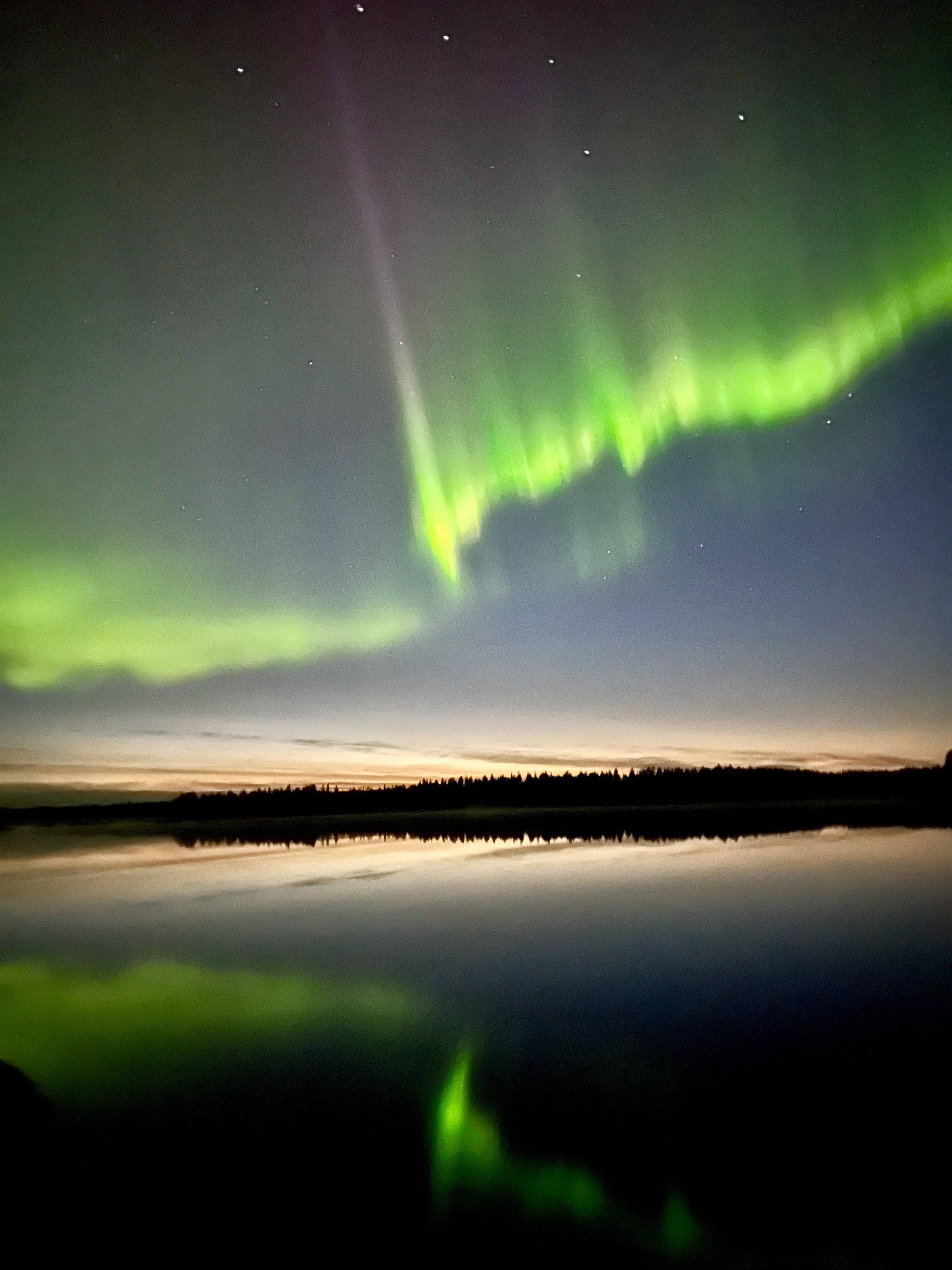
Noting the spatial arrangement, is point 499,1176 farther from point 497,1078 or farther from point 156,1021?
point 156,1021

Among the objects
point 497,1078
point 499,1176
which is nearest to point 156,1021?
point 497,1078

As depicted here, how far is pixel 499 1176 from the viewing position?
4.20 metres

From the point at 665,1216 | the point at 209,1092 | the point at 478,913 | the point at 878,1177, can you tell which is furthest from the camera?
the point at 478,913

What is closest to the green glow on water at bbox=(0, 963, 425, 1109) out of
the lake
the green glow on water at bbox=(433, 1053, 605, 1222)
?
the lake

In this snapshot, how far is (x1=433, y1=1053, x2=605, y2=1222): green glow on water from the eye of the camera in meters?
3.89

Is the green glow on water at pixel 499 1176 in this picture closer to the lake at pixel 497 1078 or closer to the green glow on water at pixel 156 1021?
the lake at pixel 497 1078

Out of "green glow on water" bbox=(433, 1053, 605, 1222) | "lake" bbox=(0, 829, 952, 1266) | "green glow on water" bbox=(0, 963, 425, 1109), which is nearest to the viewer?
"lake" bbox=(0, 829, 952, 1266)

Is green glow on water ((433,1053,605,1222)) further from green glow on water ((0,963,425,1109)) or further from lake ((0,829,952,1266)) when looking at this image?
green glow on water ((0,963,425,1109))

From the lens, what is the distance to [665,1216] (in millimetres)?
3811

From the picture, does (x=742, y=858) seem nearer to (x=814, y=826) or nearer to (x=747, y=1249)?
(x=814, y=826)

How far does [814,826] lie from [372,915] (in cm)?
2461

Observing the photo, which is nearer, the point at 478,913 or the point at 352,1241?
the point at 352,1241

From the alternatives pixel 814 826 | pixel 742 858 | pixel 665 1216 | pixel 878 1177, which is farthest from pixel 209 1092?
pixel 814 826

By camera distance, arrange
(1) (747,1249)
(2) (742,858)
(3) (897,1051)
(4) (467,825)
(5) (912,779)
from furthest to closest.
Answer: (5) (912,779), (4) (467,825), (2) (742,858), (3) (897,1051), (1) (747,1249)
